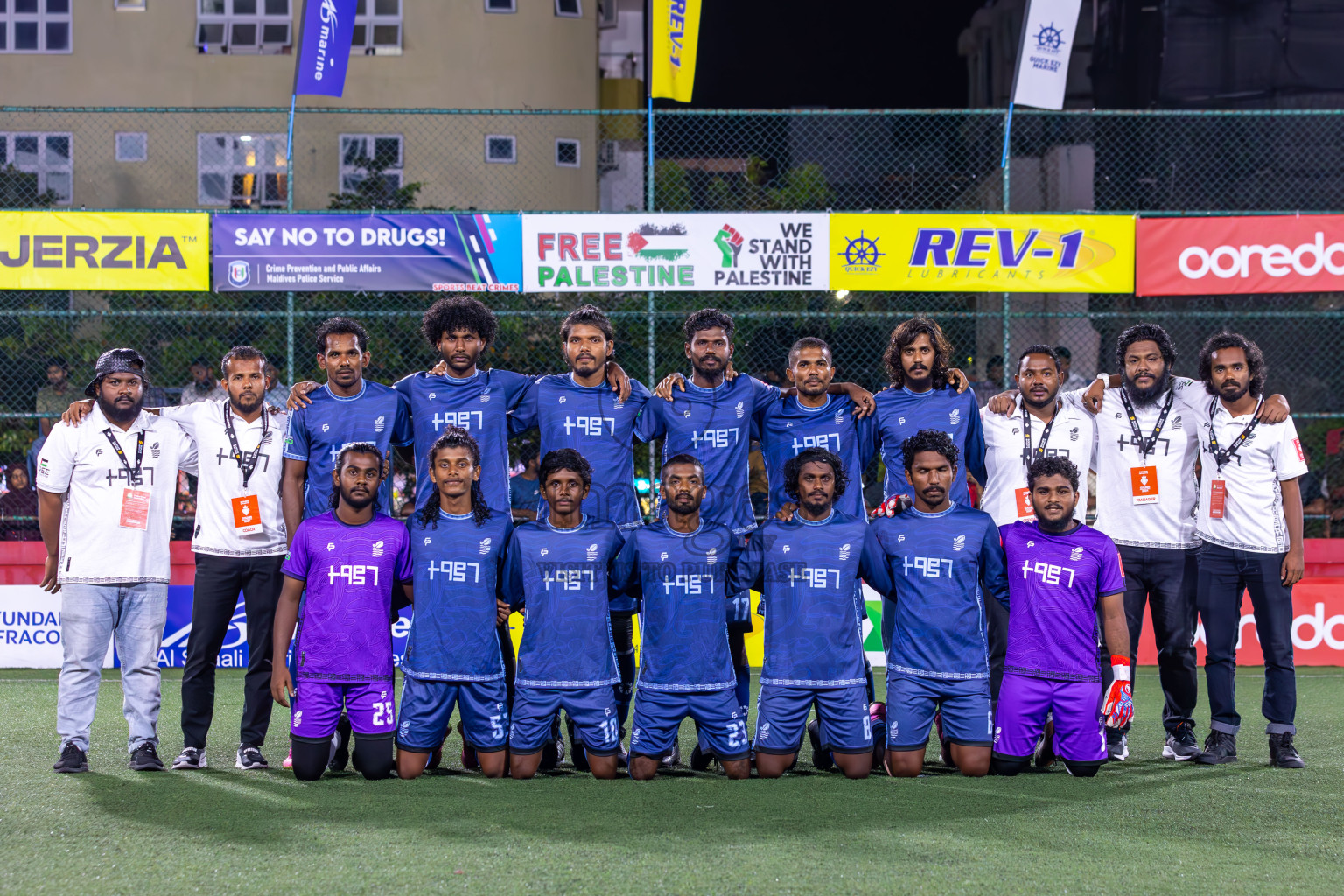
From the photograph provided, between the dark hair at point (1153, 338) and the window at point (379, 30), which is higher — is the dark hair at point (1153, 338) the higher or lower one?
the lower one

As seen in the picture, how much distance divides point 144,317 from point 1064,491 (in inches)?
329

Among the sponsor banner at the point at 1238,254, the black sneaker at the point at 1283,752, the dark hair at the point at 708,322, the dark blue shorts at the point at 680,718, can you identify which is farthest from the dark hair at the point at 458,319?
the sponsor banner at the point at 1238,254

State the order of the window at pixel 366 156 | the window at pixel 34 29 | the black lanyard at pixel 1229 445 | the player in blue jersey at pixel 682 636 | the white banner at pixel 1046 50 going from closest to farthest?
1. the player in blue jersey at pixel 682 636
2. the black lanyard at pixel 1229 445
3. the white banner at pixel 1046 50
4. the window at pixel 366 156
5. the window at pixel 34 29

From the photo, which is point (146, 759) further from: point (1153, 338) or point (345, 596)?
point (1153, 338)

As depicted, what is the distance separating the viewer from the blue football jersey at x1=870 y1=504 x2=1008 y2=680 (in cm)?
614

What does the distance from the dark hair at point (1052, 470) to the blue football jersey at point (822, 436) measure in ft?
2.73

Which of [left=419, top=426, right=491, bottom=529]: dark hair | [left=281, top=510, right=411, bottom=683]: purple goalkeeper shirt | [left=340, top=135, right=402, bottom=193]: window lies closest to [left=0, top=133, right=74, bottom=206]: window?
[left=340, top=135, right=402, bottom=193]: window

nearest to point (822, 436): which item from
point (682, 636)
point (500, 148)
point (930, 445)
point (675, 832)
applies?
point (930, 445)

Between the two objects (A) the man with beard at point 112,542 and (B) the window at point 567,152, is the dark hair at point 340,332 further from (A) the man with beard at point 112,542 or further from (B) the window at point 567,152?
(B) the window at point 567,152

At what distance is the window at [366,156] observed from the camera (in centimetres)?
2078

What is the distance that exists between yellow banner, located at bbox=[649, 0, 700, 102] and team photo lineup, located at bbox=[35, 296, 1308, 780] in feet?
19.6

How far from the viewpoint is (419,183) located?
1794cm

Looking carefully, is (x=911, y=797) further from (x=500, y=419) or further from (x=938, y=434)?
(x=500, y=419)

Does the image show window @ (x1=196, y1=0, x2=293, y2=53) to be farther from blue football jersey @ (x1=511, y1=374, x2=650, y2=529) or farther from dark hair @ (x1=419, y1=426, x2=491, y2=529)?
dark hair @ (x1=419, y1=426, x2=491, y2=529)
